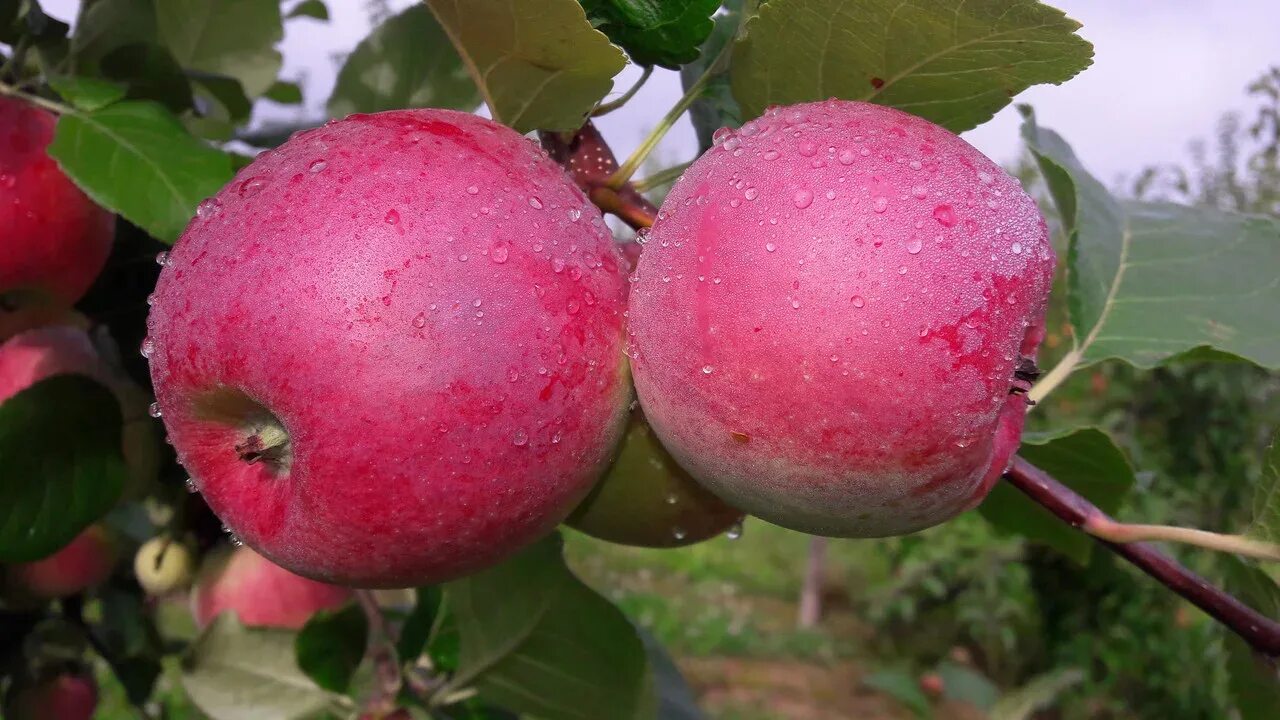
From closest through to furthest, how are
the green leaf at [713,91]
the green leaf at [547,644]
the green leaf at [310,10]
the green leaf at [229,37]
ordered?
the green leaf at [713,91] < the green leaf at [547,644] < the green leaf at [229,37] < the green leaf at [310,10]

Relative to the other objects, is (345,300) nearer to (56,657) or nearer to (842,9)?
(842,9)

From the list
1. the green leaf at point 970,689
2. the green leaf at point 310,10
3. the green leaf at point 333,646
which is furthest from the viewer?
the green leaf at point 970,689

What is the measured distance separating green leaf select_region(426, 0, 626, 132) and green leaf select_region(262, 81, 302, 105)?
1028mm

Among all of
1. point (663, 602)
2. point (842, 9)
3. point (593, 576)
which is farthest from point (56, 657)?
point (593, 576)

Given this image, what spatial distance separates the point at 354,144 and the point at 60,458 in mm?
512

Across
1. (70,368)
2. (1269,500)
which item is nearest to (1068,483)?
(1269,500)

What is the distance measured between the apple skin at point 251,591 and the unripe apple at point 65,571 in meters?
0.13

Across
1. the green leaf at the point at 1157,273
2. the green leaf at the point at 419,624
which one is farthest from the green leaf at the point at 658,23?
the green leaf at the point at 419,624

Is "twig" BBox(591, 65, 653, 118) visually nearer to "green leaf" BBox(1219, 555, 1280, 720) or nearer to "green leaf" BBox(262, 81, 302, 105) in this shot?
"green leaf" BBox(1219, 555, 1280, 720)

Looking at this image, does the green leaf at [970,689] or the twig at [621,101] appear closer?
the twig at [621,101]

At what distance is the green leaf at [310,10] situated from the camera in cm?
158

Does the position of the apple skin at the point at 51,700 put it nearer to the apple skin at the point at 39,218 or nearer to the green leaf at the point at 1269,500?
the apple skin at the point at 39,218

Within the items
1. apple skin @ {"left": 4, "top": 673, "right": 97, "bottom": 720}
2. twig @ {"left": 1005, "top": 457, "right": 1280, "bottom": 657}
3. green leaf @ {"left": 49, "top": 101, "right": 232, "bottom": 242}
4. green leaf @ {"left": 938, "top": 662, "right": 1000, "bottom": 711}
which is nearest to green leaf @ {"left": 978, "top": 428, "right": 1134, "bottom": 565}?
twig @ {"left": 1005, "top": 457, "right": 1280, "bottom": 657}

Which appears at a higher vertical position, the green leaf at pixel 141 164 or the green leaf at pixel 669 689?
the green leaf at pixel 141 164
